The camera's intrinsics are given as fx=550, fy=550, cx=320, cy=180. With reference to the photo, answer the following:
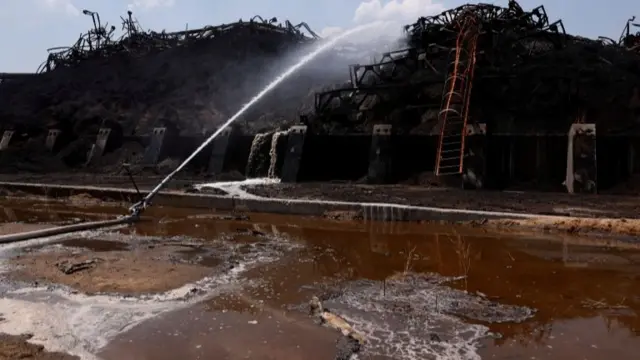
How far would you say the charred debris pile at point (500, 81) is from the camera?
14938 millimetres

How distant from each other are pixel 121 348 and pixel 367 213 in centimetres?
641

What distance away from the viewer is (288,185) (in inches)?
578

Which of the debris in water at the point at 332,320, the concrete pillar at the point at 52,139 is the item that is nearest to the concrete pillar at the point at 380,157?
the debris in water at the point at 332,320

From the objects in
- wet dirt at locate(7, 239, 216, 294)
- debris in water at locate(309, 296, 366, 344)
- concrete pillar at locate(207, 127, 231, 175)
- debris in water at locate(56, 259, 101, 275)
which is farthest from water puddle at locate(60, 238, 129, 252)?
concrete pillar at locate(207, 127, 231, 175)

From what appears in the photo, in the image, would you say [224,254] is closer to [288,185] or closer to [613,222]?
[613,222]

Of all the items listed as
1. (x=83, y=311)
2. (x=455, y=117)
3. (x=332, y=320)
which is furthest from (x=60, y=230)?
(x=455, y=117)

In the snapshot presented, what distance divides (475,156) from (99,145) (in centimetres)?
1457

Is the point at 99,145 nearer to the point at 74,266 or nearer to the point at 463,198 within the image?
Answer: the point at 463,198

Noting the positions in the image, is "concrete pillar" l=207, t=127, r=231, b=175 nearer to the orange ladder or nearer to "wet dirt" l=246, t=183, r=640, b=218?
"wet dirt" l=246, t=183, r=640, b=218

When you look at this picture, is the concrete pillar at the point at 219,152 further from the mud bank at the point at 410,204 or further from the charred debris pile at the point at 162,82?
the mud bank at the point at 410,204

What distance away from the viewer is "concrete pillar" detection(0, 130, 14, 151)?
22.5 m

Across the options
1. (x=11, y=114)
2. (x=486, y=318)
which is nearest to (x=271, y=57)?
(x=11, y=114)

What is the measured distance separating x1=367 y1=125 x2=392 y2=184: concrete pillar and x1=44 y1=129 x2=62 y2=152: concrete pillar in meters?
13.9

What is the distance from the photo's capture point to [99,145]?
21031mm
